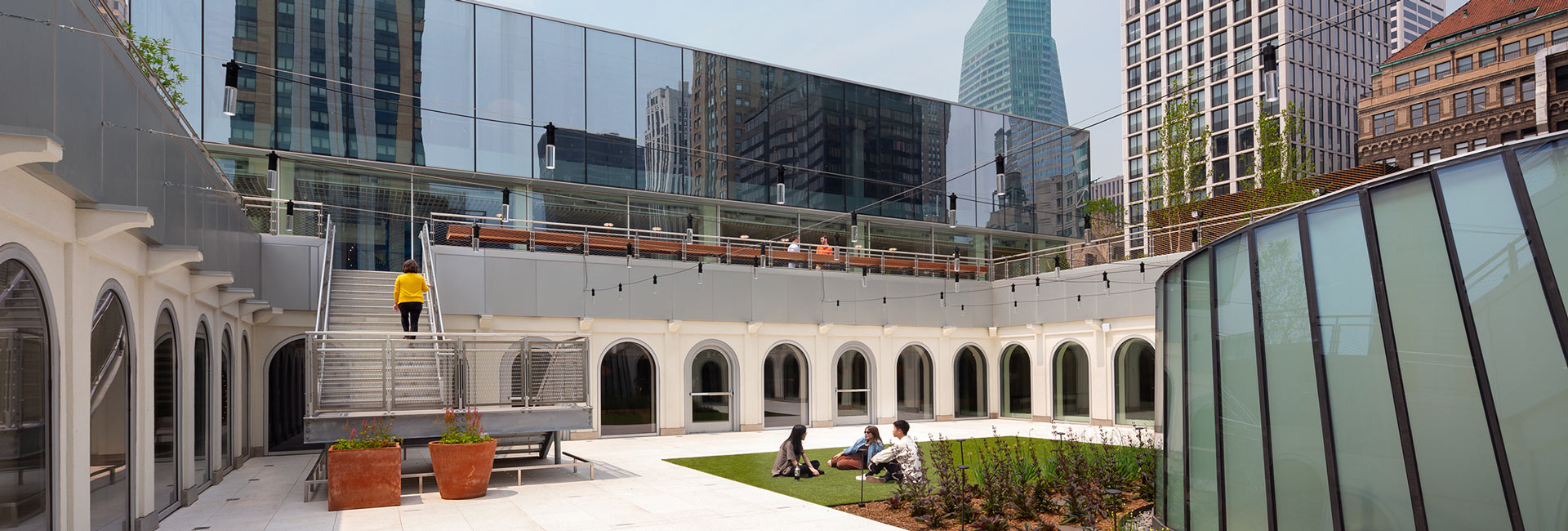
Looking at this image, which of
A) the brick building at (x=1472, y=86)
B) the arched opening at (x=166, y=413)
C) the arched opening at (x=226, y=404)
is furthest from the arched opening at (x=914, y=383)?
the brick building at (x=1472, y=86)

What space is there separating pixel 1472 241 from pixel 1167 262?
57.3 feet

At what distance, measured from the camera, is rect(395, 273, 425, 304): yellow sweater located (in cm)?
1452

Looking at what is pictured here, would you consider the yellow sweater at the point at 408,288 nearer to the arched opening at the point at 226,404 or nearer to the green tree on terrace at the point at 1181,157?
the arched opening at the point at 226,404

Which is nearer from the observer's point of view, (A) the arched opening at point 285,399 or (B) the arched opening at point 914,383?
(A) the arched opening at point 285,399

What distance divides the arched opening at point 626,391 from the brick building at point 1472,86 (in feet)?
178

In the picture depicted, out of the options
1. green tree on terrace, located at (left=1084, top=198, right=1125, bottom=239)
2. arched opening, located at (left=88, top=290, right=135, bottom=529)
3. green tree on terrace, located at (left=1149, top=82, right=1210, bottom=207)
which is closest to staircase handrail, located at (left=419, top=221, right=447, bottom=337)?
arched opening, located at (left=88, top=290, right=135, bottom=529)

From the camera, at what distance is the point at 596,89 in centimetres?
2328

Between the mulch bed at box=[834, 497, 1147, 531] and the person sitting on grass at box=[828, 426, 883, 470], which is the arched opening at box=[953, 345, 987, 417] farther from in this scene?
the mulch bed at box=[834, 497, 1147, 531]

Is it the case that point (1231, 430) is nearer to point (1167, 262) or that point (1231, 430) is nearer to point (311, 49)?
point (1167, 262)

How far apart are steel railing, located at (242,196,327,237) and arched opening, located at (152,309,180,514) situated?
641 cm

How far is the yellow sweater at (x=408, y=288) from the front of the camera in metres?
14.5

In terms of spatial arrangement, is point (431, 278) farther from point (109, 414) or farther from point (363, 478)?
point (109, 414)

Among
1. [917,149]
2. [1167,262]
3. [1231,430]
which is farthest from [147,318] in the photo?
[917,149]

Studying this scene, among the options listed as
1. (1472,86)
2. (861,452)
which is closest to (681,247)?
(861,452)
